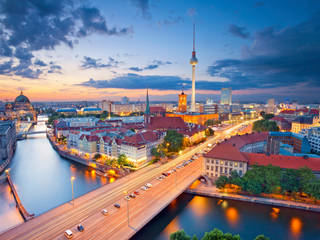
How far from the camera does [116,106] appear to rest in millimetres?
181375

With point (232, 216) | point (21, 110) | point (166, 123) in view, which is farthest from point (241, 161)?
point (21, 110)

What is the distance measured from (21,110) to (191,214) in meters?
182

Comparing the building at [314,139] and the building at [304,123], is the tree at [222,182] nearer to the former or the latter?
the building at [314,139]

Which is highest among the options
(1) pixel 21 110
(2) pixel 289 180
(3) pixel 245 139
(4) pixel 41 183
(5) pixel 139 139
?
(1) pixel 21 110

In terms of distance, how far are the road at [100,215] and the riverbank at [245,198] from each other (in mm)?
2083

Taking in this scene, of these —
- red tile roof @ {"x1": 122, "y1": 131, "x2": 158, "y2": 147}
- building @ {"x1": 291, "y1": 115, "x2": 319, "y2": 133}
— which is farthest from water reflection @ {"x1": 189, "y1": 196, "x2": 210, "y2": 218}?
building @ {"x1": 291, "y1": 115, "x2": 319, "y2": 133}

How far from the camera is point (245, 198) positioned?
2742cm

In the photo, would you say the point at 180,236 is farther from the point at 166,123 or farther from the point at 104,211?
the point at 166,123

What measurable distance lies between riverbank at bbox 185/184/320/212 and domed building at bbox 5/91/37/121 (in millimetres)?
160431

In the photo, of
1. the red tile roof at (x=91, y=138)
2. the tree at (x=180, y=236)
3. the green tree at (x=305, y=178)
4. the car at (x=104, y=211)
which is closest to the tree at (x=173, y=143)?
the red tile roof at (x=91, y=138)

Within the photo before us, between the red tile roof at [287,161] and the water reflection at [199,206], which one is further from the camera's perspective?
the red tile roof at [287,161]

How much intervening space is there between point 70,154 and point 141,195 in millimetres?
32245

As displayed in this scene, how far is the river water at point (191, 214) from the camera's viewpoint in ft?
73.5

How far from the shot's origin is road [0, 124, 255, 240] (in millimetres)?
18188
